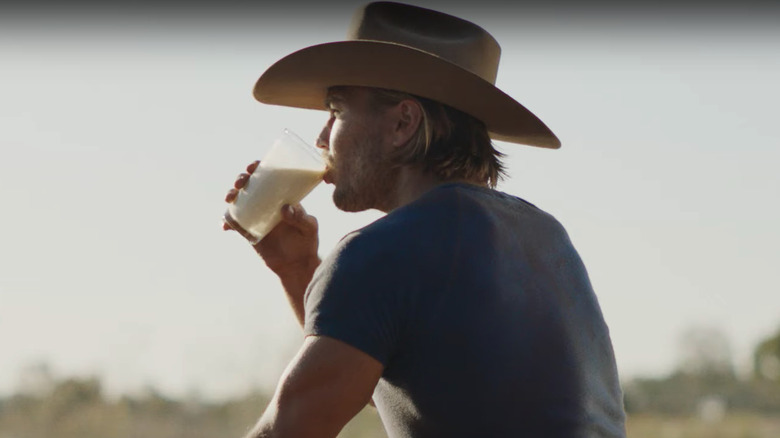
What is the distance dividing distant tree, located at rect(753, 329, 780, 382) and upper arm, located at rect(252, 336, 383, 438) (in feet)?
119

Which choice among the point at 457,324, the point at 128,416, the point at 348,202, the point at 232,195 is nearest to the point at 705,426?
the point at 128,416

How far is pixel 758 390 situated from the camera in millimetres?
35562

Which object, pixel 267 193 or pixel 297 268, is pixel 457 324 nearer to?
pixel 267 193

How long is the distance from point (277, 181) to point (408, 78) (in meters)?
0.53

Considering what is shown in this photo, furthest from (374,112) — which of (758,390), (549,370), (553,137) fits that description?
(758,390)

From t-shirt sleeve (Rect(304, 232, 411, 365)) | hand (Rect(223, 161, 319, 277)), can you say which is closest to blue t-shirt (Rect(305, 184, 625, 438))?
t-shirt sleeve (Rect(304, 232, 411, 365))

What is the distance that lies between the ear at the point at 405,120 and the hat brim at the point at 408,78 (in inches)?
1.5

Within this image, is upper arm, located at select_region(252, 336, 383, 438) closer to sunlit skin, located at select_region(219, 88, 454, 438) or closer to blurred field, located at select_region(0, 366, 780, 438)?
sunlit skin, located at select_region(219, 88, 454, 438)

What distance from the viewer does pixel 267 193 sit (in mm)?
3846

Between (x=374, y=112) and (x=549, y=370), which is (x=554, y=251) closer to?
(x=549, y=370)

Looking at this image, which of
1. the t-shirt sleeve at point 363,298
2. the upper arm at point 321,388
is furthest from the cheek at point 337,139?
the upper arm at point 321,388

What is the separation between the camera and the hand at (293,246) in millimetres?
4199

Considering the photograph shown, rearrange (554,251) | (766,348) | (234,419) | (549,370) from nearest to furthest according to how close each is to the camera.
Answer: (549,370) < (554,251) < (234,419) < (766,348)

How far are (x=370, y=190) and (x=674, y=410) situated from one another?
3098 cm
